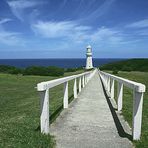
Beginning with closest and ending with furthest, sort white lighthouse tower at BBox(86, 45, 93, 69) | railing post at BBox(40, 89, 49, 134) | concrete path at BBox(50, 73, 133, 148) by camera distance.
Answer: concrete path at BBox(50, 73, 133, 148), railing post at BBox(40, 89, 49, 134), white lighthouse tower at BBox(86, 45, 93, 69)

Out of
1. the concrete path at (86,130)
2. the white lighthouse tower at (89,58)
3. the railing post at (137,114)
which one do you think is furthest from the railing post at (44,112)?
the white lighthouse tower at (89,58)

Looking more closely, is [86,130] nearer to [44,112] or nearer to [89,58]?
[44,112]

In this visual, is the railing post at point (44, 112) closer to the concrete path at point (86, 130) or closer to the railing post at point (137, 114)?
the concrete path at point (86, 130)

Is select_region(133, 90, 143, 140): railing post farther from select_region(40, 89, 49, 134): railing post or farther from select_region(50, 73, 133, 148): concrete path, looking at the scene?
select_region(40, 89, 49, 134): railing post

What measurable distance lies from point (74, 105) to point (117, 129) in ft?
11.9

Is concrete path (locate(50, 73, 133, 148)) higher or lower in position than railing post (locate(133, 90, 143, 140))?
lower

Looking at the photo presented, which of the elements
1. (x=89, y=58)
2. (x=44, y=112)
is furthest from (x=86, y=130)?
(x=89, y=58)

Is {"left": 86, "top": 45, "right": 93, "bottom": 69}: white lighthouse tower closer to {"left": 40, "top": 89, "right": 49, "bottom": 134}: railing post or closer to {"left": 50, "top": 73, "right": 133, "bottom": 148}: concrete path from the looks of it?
{"left": 50, "top": 73, "right": 133, "bottom": 148}: concrete path

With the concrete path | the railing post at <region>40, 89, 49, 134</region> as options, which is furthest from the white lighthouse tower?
the railing post at <region>40, 89, 49, 134</region>

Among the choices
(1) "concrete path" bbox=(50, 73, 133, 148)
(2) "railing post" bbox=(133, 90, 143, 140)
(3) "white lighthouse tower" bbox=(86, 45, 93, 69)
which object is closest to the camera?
(1) "concrete path" bbox=(50, 73, 133, 148)

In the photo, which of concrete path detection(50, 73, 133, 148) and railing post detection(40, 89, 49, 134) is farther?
railing post detection(40, 89, 49, 134)

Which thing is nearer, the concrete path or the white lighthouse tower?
the concrete path

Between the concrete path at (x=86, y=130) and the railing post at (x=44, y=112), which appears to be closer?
the concrete path at (x=86, y=130)

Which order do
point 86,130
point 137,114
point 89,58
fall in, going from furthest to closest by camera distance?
point 89,58 < point 86,130 < point 137,114
